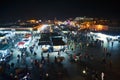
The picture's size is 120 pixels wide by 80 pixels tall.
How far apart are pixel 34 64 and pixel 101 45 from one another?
15489 millimetres

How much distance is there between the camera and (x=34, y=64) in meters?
A: 27.5

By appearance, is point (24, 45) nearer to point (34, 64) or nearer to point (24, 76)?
point (34, 64)

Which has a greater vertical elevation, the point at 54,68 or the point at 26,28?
the point at 26,28

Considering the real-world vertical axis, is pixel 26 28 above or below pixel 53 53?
above

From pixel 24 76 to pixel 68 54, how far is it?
11.5 metres

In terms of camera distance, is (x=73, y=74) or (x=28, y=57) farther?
(x=28, y=57)

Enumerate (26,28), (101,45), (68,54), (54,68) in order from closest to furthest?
(54,68) < (68,54) < (101,45) < (26,28)

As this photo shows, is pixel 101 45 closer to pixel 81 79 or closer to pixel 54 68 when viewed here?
pixel 54 68

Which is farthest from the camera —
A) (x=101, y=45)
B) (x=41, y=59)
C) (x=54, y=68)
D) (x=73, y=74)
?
(x=101, y=45)

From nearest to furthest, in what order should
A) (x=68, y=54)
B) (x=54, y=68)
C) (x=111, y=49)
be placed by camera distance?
(x=54, y=68) < (x=68, y=54) < (x=111, y=49)

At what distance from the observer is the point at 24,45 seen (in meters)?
36.3

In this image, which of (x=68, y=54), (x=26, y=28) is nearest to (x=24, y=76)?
(x=68, y=54)

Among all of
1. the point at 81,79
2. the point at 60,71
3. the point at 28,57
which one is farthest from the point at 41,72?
the point at 28,57

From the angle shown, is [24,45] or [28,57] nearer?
[28,57]
